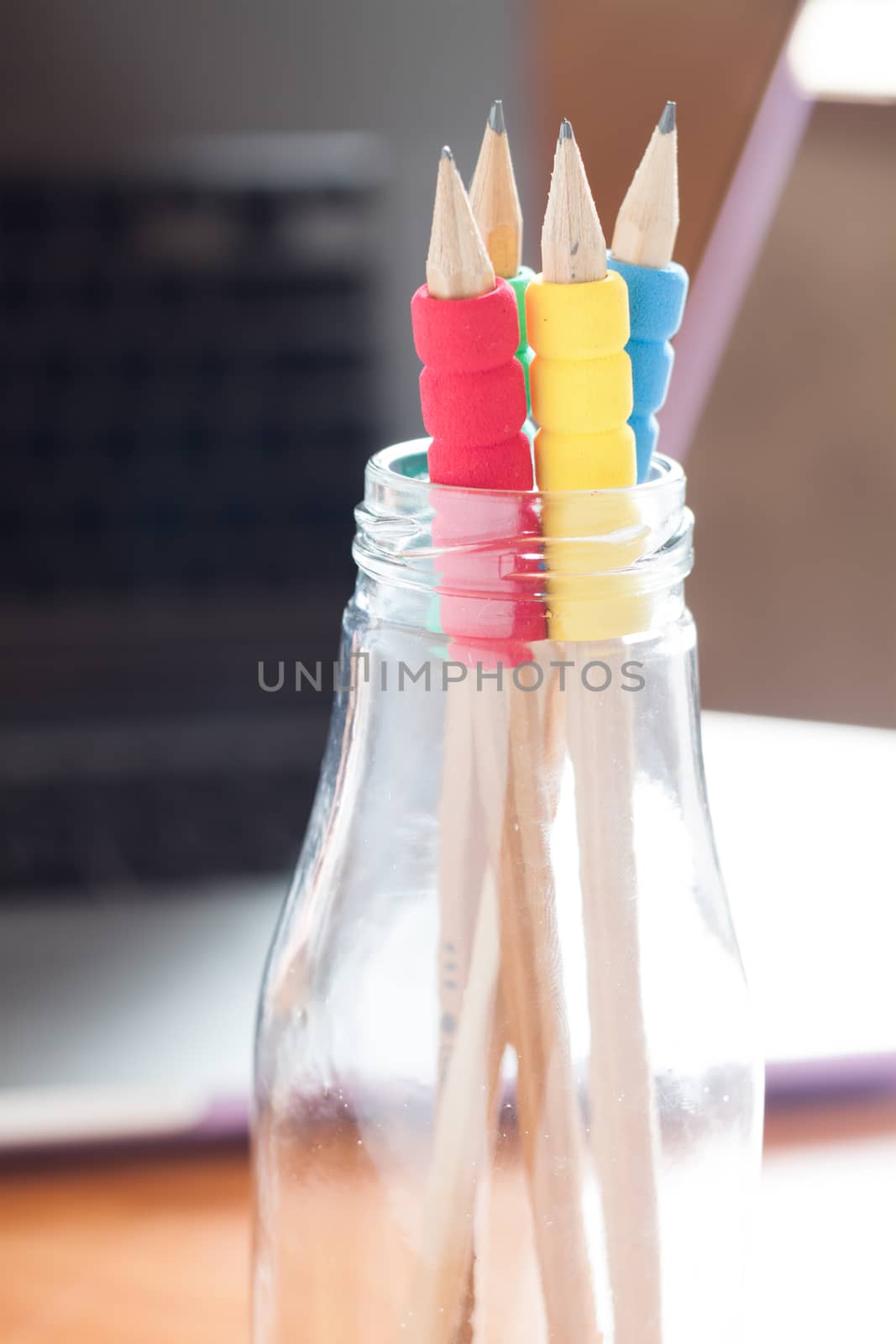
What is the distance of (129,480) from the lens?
1.58 feet

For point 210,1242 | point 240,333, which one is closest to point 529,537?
point 210,1242

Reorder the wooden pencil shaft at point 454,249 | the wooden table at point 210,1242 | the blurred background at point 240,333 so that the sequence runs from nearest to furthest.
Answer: the wooden pencil shaft at point 454,249, the wooden table at point 210,1242, the blurred background at point 240,333

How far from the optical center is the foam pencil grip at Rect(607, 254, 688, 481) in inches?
7.1

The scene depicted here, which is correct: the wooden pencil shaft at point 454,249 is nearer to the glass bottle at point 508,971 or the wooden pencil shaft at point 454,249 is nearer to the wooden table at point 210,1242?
the glass bottle at point 508,971

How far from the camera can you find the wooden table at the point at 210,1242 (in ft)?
0.92

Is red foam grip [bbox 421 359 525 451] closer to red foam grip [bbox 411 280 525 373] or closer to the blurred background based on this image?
red foam grip [bbox 411 280 525 373]

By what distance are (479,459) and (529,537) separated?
0.5 inches

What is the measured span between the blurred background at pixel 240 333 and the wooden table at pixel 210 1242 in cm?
8

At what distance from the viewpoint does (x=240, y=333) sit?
18.4 inches

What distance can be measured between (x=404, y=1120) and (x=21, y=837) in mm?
316

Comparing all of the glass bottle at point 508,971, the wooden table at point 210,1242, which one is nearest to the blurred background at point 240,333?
the wooden table at point 210,1242

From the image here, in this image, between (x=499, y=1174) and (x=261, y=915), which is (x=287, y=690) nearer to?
(x=261, y=915)

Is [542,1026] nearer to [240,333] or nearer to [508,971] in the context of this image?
[508,971]

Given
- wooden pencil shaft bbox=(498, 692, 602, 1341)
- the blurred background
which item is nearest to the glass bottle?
wooden pencil shaft bbox=(498, 692, 602, 1341)
